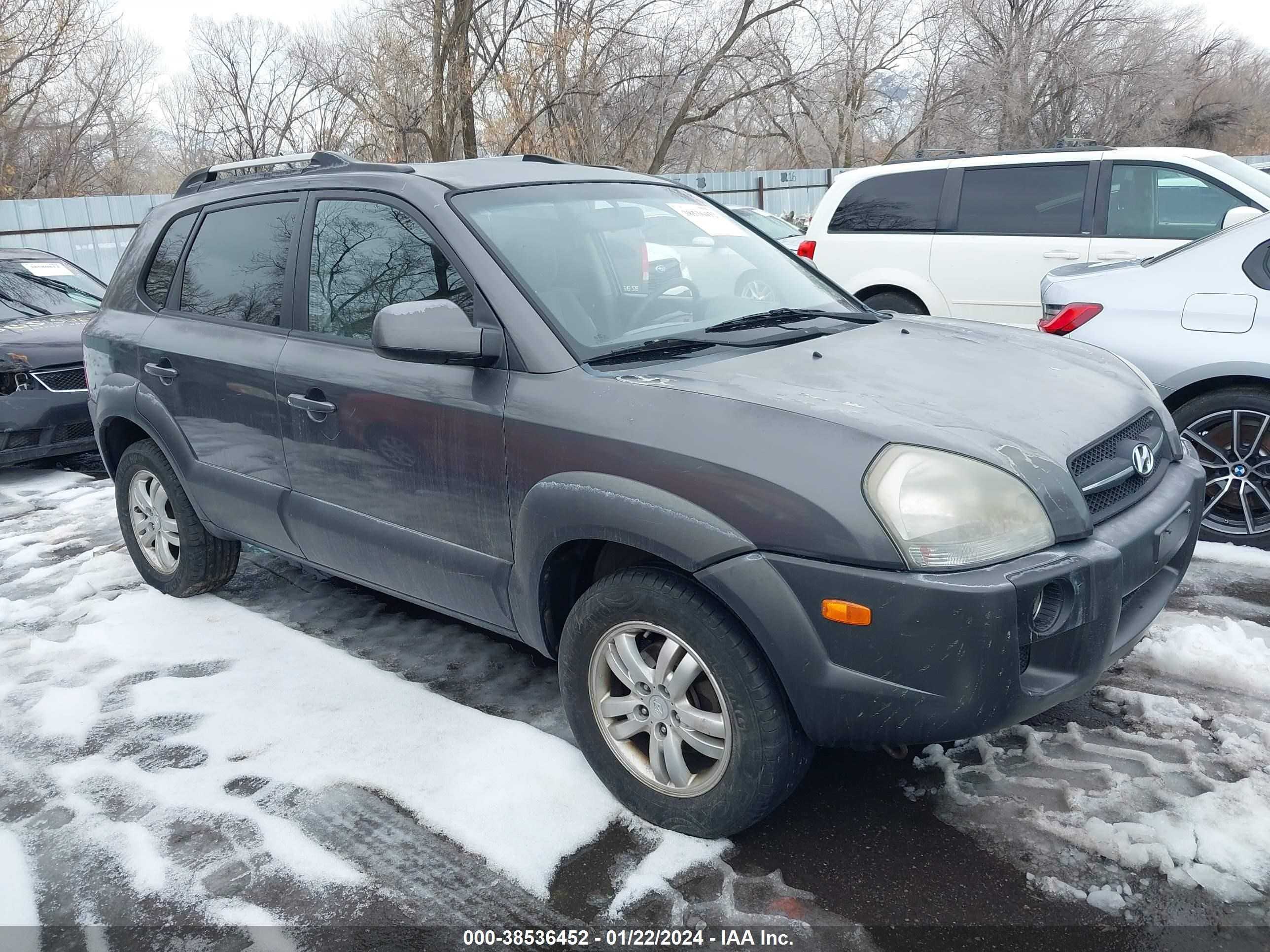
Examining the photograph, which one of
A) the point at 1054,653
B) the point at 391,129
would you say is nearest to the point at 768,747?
the point at 1054,653

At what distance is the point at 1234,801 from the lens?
8.96 feet

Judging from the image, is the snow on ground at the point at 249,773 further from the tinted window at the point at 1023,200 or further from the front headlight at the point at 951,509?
the tinted window at the point at 1023,200

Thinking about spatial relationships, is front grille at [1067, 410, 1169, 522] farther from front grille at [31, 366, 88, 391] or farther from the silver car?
front grille at [31, 366, 88, 391]

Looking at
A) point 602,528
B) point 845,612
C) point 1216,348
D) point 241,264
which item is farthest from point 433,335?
point 1216,348

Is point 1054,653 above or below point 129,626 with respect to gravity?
above

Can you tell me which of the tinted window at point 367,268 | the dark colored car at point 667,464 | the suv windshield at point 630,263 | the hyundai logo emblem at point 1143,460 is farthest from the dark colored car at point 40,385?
the hyundai logo emblem at point 1143,460

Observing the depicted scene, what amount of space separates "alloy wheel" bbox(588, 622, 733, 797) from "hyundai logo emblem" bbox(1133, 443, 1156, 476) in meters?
1.34

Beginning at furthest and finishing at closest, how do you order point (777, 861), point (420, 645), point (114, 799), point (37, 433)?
point (37, 433), point (420, 645), point (114, 799), point (777, 861)

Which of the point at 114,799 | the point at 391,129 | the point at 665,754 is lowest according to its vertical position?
the point at 114,799

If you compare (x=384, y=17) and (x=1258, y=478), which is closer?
(x=1258, y=478)

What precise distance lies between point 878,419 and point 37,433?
673cm

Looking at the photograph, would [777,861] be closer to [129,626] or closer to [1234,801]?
[1234,801]

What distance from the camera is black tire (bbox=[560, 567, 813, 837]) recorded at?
246 centimetres

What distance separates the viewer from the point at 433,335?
9.31ft
